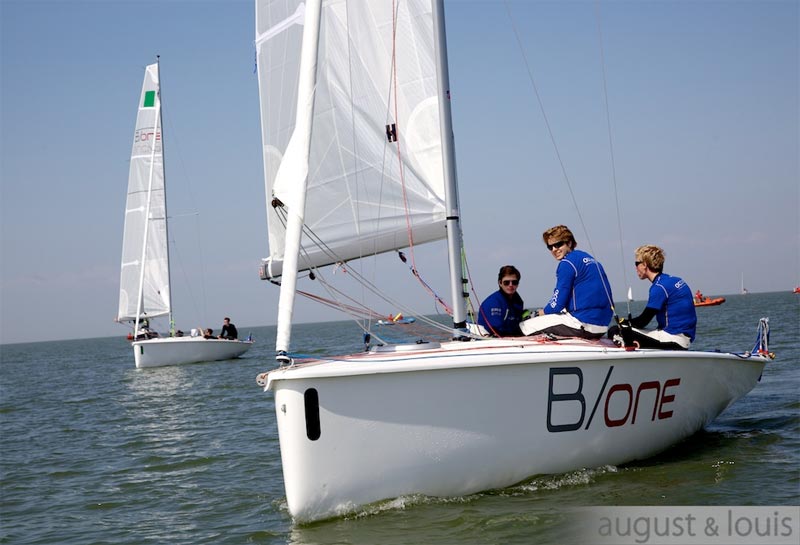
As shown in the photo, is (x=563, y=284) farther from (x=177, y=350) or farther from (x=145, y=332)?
(x=145, y=332)

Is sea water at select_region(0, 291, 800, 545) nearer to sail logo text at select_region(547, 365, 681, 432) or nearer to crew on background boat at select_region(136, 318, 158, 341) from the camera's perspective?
sail logo text at select_region(547, 365, 681, 432)

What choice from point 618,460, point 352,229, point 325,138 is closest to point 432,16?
point 325,138

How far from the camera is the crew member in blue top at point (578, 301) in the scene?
7.04 m

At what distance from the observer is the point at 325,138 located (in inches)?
300

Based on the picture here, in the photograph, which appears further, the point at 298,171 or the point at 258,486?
the point at 258,486

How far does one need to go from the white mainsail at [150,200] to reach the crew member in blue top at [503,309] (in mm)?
24587

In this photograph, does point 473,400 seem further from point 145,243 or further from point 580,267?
point 145,243

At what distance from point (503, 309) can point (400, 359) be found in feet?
5.70

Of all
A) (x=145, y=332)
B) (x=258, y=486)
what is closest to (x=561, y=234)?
(x=258, y=486)

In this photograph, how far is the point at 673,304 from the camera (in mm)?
7848

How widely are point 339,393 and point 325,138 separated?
106 inches

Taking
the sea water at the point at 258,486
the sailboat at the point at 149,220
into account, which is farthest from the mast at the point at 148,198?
the sea water at the point at 258,486

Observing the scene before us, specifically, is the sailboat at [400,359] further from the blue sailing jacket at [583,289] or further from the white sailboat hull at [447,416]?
the blue sailing jacket at [583,289]

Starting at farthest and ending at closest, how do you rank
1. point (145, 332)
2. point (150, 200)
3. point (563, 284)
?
point (150, 200), point (145, 332), point (563, 284)
